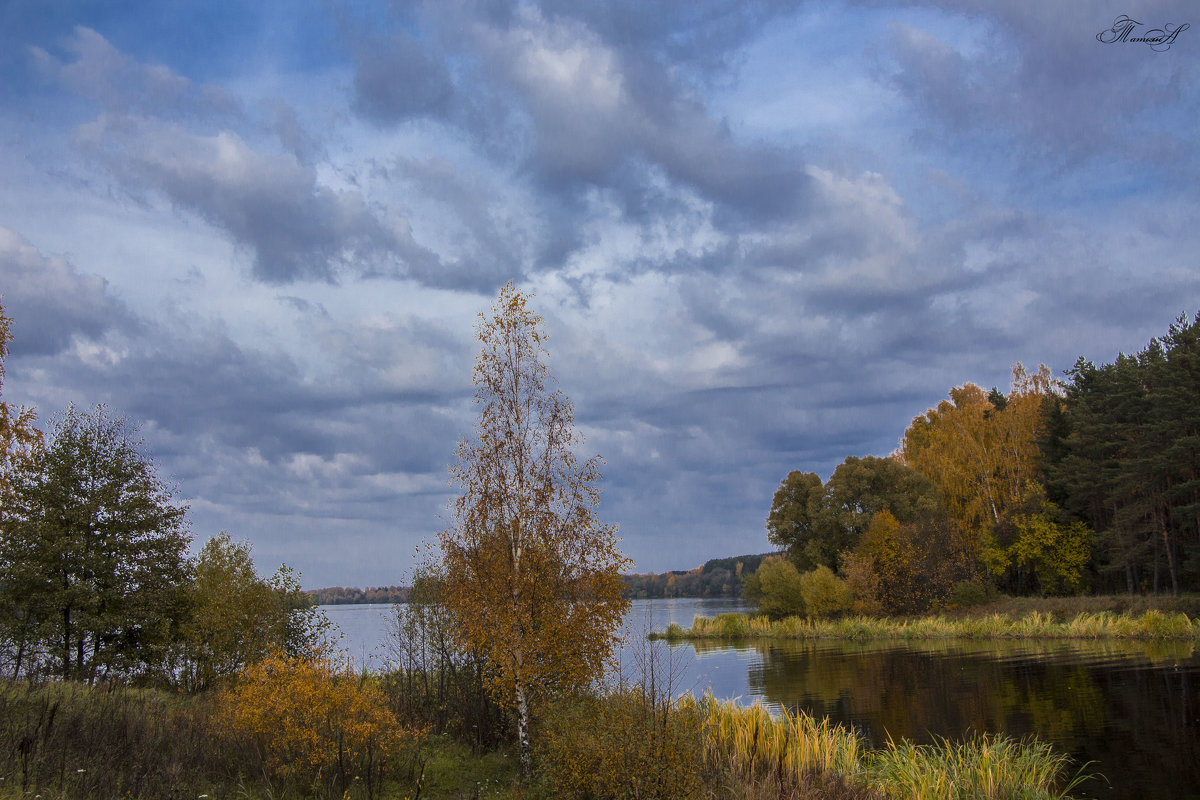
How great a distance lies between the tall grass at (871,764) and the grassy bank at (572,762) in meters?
0.03

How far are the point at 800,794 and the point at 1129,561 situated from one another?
4889cm

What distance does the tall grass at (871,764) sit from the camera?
1256 cm

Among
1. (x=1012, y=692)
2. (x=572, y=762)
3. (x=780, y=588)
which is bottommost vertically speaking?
(x=1012, y=692)

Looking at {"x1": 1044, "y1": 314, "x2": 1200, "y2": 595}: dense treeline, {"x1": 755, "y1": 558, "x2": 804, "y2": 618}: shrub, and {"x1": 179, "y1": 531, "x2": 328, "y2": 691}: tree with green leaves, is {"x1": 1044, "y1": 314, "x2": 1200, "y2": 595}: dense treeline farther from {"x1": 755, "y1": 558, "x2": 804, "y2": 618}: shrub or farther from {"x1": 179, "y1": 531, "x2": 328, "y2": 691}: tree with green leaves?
{"x1": 179, "y1": 531, "x2": 328, "y2": 691}: tree with green leaves

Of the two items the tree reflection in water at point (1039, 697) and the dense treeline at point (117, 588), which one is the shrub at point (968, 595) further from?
the dense treeline at point (117, 588)

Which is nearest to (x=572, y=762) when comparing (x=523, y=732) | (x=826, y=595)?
(x=523, y=732)

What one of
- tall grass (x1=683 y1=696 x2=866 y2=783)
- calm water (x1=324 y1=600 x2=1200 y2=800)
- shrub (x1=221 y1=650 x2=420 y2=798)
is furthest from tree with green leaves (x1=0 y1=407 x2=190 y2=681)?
tall grass (x1=683 y1=696 x2=866 y2=783)

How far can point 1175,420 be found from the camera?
140 feet

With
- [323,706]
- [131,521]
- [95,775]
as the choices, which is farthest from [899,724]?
[131,521]

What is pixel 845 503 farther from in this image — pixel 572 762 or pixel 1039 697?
pixel 572 762

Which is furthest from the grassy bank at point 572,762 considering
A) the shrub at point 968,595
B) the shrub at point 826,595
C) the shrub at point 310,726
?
the shrub at point 826,595

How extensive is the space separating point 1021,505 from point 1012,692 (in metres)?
34.2

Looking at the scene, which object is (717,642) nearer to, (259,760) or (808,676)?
(808,676)

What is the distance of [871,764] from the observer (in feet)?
48.9
